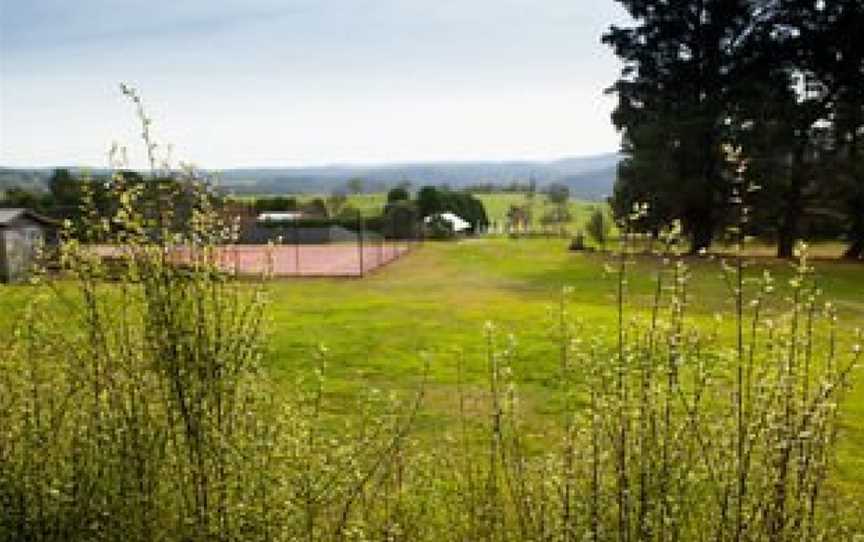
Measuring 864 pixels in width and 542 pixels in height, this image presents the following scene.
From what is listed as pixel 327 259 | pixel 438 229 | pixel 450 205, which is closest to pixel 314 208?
pixel 450 205

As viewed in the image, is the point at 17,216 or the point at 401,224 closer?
the point at 17,216

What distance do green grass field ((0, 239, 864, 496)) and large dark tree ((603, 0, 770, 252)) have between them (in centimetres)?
258

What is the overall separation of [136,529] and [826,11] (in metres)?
33.3

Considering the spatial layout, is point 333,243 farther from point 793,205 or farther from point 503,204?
point 503,204

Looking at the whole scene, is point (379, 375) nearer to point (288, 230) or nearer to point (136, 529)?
point (136, 529)

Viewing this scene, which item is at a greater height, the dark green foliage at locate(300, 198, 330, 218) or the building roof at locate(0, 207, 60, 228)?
the building roof at locate(0, 207, 60, 228)

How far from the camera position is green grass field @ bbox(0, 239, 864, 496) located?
512 inches

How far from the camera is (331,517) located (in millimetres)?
6707

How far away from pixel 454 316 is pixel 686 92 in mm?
18531

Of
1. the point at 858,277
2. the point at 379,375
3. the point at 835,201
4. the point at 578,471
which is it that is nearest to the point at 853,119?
the point at 835,201

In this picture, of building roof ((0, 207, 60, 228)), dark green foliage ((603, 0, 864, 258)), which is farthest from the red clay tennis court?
dark green foliage ((603, 0, 864, 258))

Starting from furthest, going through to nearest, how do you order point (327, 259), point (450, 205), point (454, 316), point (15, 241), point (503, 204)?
point (503, 204) → point (450, 205) → point (327, 259) → point (15, 241) → point (454, 316)

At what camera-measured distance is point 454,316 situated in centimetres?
2169

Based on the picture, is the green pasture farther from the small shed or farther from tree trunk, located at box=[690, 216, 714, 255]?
the small shed
